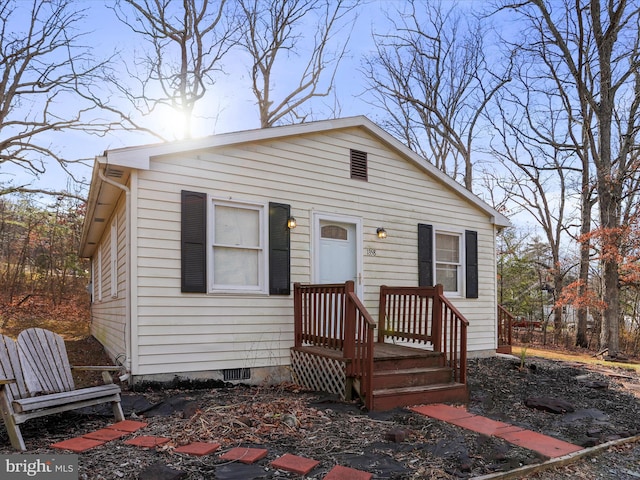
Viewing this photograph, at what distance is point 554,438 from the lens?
14.2 ft

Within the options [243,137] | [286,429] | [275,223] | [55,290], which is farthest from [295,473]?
[55,290]

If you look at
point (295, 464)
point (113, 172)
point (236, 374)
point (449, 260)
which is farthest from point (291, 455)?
point (449, 260)

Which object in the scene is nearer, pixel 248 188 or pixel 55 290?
pixel 248 188

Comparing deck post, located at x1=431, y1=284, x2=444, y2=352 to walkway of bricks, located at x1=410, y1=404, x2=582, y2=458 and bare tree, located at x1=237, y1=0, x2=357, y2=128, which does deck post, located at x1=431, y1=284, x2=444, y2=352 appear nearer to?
walkway of bricks, located at x1=410, y1=404, x2=582, y2=458

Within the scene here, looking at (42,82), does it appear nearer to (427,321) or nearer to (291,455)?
(427,321)

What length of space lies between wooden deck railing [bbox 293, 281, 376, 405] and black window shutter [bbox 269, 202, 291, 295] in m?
0.24

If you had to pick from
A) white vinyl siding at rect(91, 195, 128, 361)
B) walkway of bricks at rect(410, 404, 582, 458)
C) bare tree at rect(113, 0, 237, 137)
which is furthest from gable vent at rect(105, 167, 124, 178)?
bare tree at rect(113, 0, 237, 137)

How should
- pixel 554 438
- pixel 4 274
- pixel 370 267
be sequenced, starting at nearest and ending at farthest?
pixel 554 438 < pixel 370 267 < pixel 4 274

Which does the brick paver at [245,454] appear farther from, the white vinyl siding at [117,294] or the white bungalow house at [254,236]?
the white vinyl siding at [117,294]

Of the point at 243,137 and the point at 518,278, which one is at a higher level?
the point at 243,137

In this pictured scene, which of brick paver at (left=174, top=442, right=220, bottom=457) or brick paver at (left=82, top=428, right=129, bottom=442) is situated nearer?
brick paver at (left=174, top=442, right=220, bottom=457)

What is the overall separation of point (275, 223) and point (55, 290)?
1296 cm

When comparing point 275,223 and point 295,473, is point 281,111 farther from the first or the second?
point 295,473

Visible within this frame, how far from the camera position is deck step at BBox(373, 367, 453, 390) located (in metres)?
5.26
